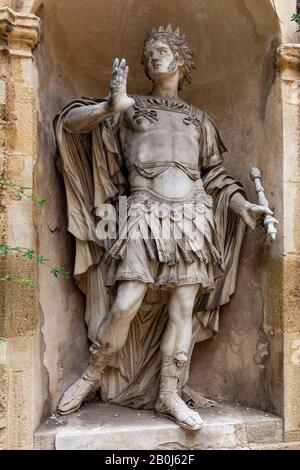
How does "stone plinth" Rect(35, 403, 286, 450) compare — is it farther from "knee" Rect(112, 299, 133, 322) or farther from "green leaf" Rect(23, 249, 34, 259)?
"green leaf" Rect(23, 249, 34, 259)

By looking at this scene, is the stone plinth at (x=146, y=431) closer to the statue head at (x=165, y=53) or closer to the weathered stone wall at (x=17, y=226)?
the weathered stone wall at (x=17, y=226)

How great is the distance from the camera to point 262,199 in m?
4.24

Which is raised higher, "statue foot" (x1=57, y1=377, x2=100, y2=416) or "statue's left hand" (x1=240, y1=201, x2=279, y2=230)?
"statue's left hand" (x1=240, y1=201, x2=279, y2=230)

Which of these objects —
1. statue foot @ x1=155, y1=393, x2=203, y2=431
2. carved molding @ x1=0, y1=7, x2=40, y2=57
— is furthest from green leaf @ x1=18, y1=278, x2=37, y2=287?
carved molding @ x1=0, y1=7, x2=40, y2=57

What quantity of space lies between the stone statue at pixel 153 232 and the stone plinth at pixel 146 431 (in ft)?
0.30

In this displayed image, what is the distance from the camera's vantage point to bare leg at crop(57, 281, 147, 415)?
159 inches

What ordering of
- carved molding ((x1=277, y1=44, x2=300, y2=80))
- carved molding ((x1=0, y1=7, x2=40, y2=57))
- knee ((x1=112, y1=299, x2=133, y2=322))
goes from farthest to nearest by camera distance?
carved molding ((x1=277, y1=44, x2=300, y2=80))
knee ((x1=112, y1=299, x2=133, y2=322))
carved molding ((x1=0, y1=7, x2=40, y2=57))

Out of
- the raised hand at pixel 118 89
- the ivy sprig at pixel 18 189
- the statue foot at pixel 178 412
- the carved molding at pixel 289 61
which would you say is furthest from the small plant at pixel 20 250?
the carved molding at pixel 289 61

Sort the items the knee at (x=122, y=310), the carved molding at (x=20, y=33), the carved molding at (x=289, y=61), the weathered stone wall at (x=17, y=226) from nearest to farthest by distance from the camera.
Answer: the weathered stone wall at (x=17, y=226) → the carved molding at (x=20, y=33) → the knee at (x=122, y=310) → the carved molding at (x=289, y=61)

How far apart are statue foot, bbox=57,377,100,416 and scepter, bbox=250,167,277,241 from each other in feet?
4.58

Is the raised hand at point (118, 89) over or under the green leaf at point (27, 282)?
over

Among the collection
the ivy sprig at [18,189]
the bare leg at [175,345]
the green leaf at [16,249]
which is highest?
the ivy sprig at [18,189]

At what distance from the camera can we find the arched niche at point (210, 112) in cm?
430

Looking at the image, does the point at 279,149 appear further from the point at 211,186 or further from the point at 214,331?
the point at 214,331
